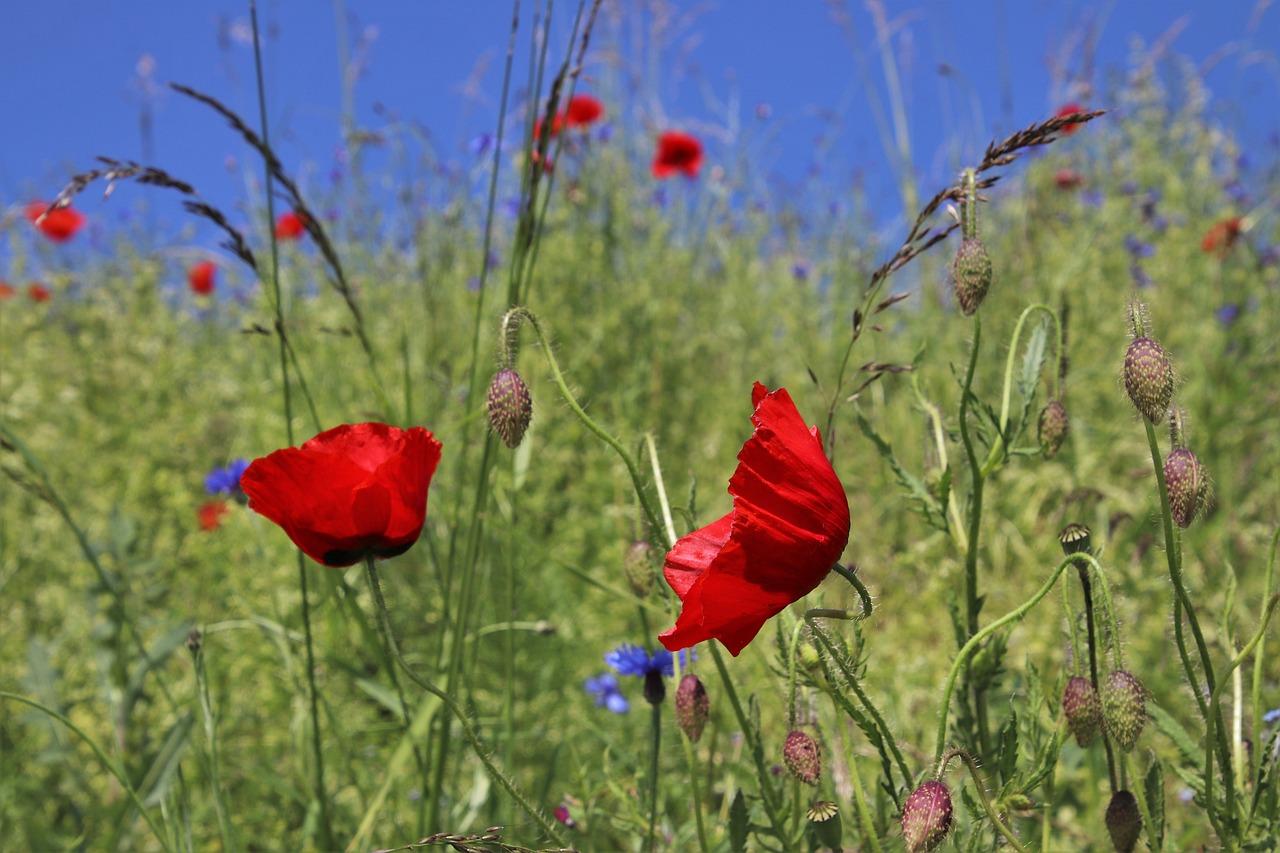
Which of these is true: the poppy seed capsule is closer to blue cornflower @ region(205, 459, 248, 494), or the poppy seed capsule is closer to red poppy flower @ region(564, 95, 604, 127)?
blue cornflower @ region(205, 459, 248, 494)

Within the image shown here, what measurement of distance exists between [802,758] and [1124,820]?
328 millimetres

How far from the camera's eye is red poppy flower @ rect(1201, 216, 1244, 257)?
11.4 ft

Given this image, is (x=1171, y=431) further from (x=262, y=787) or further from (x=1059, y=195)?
(x=1059, y=195)

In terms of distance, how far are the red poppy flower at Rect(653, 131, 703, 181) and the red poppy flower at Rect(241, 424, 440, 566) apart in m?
3.53

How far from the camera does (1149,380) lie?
90 centimetres

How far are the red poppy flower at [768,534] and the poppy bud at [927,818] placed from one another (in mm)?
Result: 158

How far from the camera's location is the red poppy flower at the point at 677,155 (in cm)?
450

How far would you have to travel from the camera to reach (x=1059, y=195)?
432 cm

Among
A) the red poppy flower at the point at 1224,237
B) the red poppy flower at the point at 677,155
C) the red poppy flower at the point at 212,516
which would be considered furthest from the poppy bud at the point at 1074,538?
the red poppy flower at the point at 677,155

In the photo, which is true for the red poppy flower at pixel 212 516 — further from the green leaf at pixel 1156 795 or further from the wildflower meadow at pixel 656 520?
the green leaf at pixel 1156 795

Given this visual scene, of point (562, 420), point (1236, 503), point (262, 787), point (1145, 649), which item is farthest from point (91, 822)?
point (1236, 503)

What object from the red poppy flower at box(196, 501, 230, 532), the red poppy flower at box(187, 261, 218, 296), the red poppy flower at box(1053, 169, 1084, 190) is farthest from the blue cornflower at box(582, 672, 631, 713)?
the red poppy flower at box(187, 261, 218, 296)

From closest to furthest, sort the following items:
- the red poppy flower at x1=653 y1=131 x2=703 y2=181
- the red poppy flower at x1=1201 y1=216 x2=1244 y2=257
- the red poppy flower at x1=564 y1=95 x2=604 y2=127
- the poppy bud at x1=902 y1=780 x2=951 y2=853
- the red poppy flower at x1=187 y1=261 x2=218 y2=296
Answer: the poppy bud at x1=902 y1=780 x2=951 y2=853, the red poppy flower at x1=1201 y1=216 x2=1244 y2=257, the red poppy flower at x1=564 y1=95 x2=604 y2=127, the red poppy flower at x1=653 y1=131 x2=703 y2=181, the red poppy flower at x1=187 y1=261 x2=218 y2=296

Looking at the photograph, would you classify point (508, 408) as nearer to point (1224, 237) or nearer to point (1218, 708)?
point (1218, 708)
